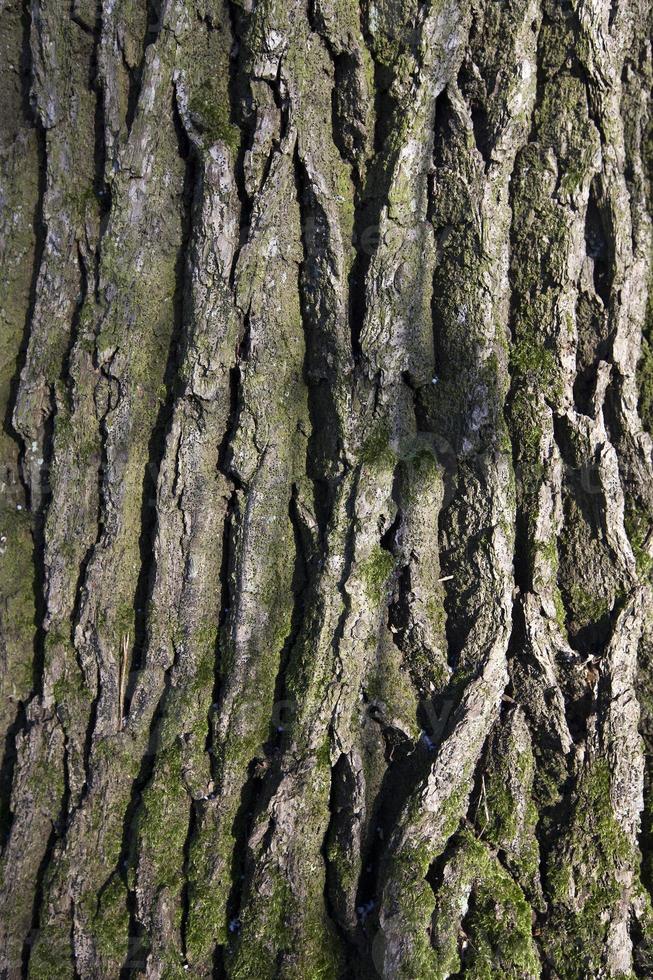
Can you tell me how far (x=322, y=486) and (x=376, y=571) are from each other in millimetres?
281

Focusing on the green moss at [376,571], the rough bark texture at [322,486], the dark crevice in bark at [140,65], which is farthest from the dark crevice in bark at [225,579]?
the dark crevice in bark at [140,65]

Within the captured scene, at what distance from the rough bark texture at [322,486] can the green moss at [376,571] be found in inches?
0.4

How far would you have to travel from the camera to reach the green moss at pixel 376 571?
1.98 metres

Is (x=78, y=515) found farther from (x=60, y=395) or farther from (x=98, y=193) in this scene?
(x=98, y=193)

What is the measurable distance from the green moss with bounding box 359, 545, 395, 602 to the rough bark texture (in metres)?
0.01

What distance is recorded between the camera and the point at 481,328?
204cm

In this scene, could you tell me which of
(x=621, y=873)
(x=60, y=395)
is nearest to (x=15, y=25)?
(x=60, y=395)

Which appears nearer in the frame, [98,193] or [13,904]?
Result: [13,904]

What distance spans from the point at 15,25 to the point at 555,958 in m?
3.04

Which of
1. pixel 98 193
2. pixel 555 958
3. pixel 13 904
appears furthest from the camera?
pixel 98 193

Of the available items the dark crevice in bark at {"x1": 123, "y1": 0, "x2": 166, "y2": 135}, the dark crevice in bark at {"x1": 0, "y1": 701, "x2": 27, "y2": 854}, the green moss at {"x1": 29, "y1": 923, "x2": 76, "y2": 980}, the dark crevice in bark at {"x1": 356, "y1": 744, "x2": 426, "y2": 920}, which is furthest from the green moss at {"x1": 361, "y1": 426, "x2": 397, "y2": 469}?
the green moss at {"x1": 29, "y1": 923, "x2": 76, "y2": 980}

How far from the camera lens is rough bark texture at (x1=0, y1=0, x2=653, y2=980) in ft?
6.39

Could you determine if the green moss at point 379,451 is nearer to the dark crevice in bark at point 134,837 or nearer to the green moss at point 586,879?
the dark crevice in bark at point 134,837

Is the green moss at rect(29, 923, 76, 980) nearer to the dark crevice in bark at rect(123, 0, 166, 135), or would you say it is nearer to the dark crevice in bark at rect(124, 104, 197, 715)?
the dark crevice in bark at rect(124, 104, 197, 715)
